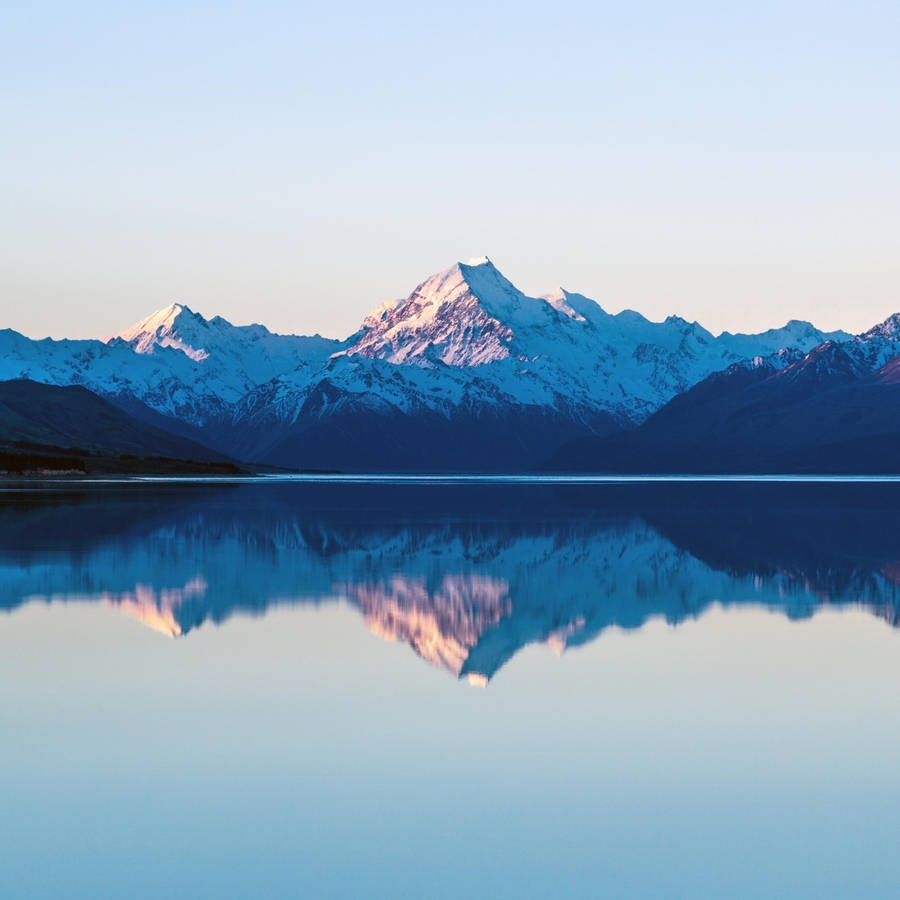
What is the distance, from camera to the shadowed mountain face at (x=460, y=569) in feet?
128

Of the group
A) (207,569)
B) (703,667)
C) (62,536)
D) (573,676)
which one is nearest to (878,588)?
(703,667)

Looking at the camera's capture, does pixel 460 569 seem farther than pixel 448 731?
Yes

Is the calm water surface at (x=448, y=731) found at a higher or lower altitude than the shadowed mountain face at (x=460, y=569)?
lower

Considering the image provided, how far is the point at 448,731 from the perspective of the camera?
24.0 metres

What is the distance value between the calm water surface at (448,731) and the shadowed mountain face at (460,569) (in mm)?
300

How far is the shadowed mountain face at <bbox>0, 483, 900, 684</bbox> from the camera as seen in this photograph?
38969 millimetres

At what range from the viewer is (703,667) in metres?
31.1

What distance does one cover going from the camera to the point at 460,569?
53.7 metres

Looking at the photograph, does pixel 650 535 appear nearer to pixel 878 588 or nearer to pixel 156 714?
pixel 878 588

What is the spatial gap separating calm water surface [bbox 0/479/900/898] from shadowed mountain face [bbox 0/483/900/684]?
300mm

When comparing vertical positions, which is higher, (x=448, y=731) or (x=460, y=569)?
(x=460, y=569)

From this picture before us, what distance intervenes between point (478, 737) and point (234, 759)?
14.1 ft

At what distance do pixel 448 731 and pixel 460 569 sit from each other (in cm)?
2966

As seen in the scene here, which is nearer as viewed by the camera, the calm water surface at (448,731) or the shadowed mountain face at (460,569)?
the calm water surface at (448,731)
